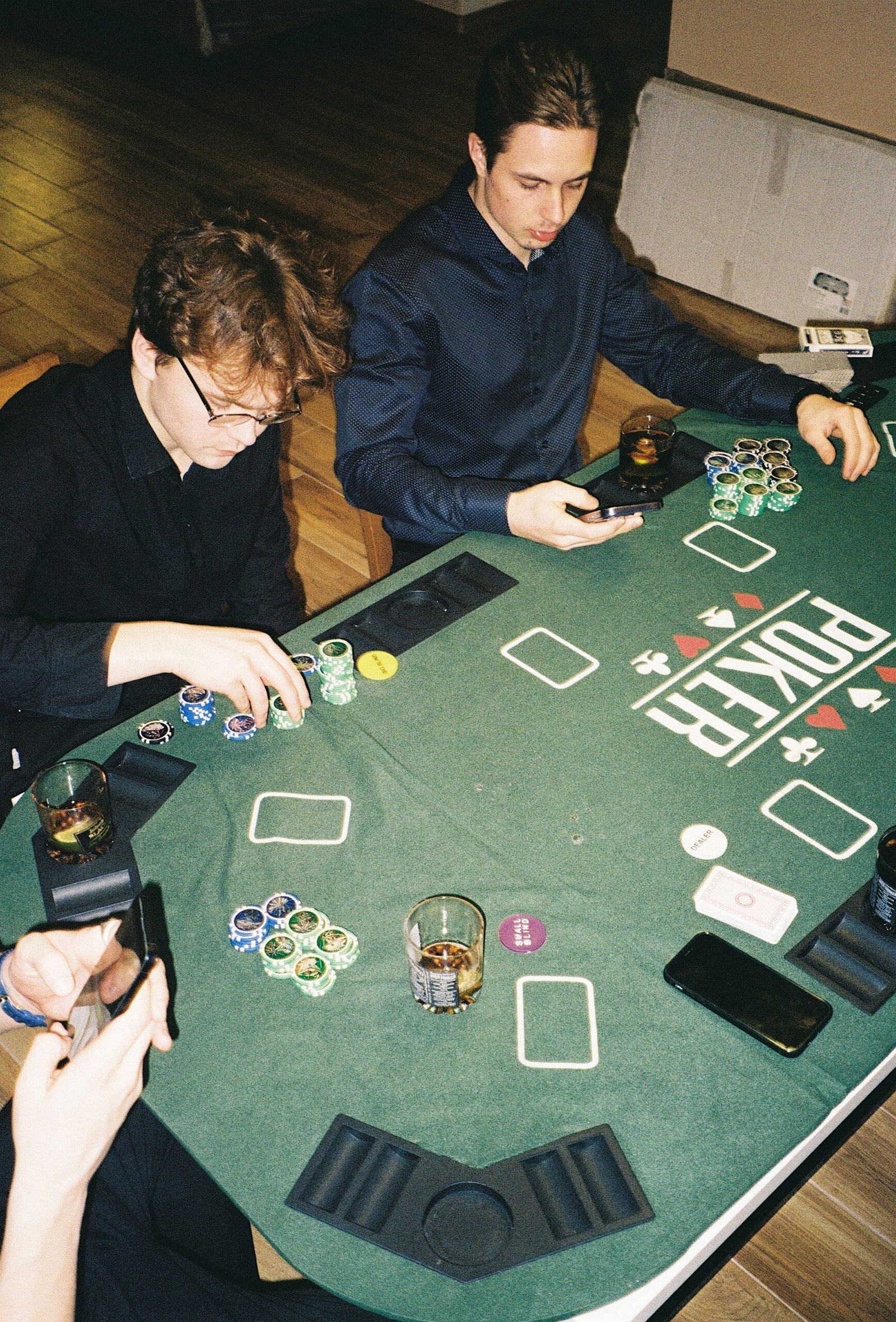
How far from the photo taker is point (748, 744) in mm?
1595

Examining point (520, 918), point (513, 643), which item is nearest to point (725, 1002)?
point (520, 918)

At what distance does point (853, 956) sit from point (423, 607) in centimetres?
83

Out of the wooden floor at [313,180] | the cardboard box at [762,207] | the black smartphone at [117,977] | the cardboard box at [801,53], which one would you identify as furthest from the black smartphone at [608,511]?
the cardboard box at [801,53]

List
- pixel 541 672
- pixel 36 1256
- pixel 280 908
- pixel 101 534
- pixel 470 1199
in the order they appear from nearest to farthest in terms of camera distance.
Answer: pixel 36 1256 → pixel 470 1199 → pixel 280 908 → pixel 541 672 → pixel 101 534

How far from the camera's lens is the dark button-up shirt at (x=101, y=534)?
1607 mm

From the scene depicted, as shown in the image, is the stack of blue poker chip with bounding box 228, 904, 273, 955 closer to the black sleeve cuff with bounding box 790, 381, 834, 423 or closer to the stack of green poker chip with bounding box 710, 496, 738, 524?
the stack of green poker chip with bounding box 710, 496, 738, 524

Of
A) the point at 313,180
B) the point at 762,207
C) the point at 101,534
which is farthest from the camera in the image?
the point at 313,180

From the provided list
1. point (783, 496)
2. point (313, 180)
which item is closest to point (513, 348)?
point (783, 496)

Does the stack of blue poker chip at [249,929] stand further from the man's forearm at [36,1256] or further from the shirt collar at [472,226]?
the shirt collar at [472,226]

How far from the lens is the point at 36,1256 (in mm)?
1060

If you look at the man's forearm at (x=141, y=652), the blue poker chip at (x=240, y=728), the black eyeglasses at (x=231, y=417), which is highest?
the black eyeglasses at (x=231, y=417)

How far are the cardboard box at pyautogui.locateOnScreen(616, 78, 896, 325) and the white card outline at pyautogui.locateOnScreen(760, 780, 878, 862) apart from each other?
9.06ft

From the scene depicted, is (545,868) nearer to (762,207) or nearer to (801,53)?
(762,207)

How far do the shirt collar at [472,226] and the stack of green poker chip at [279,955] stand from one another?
133 cm
